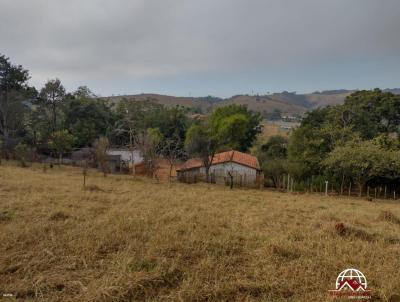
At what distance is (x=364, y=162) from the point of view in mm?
20562

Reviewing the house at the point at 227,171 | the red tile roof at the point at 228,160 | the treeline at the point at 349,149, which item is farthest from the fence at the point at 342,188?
the red tile roof at the point at 228,160

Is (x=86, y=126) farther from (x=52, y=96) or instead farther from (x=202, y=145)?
(x=202, y=145)

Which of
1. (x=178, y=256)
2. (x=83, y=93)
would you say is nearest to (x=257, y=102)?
(x=83, y=93)

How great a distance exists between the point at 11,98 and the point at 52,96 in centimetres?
453

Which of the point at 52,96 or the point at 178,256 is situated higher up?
the point at 52,96

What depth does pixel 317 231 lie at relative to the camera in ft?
22.6

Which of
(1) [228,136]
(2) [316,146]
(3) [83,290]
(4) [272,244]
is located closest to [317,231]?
(4) [272,244]

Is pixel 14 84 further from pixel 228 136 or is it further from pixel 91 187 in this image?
pixel 91 187

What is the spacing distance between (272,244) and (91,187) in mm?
9474

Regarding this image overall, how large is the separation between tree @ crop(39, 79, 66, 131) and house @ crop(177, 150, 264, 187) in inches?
691

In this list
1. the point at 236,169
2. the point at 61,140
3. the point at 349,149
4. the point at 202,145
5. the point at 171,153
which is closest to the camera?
the point at 349,149

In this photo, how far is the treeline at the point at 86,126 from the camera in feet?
88.0

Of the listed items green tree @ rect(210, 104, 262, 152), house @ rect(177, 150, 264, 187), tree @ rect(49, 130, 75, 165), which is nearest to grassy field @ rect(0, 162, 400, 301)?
house @ rect(177, 150, 264, 187)

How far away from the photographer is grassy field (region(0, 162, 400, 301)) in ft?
12.4
